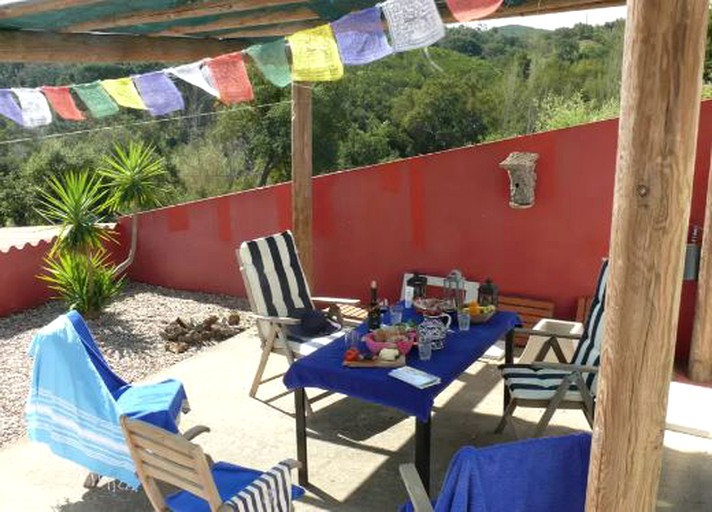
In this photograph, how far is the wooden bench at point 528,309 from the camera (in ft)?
18.6

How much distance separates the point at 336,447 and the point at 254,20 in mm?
3305

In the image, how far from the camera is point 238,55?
4480 millimetres

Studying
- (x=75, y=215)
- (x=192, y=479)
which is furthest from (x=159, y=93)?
(x=192, y=479)

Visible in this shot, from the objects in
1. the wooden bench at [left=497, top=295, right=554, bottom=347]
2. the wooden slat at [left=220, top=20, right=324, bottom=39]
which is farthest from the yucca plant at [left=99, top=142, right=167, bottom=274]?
the wooden bench at [left=497, top=295, right=554, bottom=347]

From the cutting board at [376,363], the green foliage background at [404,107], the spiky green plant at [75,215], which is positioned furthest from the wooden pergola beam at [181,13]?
the green foliage background at [404,107]

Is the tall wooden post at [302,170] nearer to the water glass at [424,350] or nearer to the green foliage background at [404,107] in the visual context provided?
the water glass at [424,350]

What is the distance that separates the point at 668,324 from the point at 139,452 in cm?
206

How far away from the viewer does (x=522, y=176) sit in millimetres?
5492

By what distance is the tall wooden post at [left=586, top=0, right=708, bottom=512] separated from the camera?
5.57 ft

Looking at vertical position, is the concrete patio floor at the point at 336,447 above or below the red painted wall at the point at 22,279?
below

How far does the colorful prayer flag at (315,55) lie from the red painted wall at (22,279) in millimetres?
4559

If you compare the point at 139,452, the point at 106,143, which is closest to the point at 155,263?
the point at 139,452

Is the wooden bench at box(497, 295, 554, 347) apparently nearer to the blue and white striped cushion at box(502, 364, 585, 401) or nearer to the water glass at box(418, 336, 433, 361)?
the blue and white striped cushion at box(502, 364, 585, 401)

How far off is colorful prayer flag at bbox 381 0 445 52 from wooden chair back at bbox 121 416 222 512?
214cm
